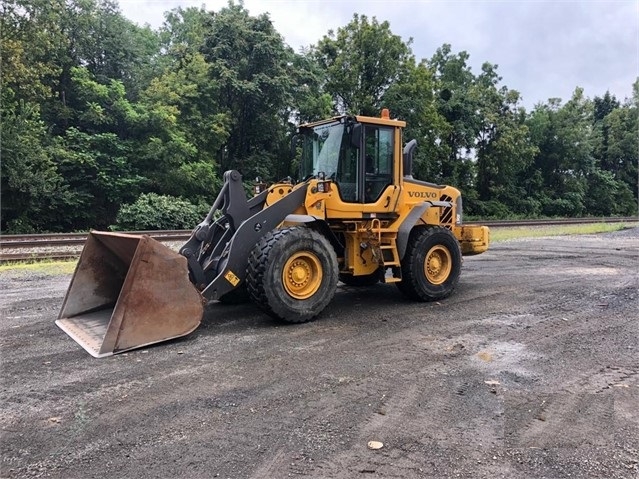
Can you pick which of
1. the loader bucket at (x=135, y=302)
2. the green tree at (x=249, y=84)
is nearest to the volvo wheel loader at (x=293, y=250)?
the loader bucket at (x=135, y=302)

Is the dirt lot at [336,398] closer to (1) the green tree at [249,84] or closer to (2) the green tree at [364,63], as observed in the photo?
(1) the green tree at [249,84]

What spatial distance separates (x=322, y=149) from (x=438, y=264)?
249 cm

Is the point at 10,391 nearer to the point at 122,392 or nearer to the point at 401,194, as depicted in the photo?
the point at 122,392

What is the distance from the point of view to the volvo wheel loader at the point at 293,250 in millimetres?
4906

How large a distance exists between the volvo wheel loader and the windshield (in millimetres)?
17

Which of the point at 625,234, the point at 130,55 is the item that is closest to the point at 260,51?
the point at 130,55

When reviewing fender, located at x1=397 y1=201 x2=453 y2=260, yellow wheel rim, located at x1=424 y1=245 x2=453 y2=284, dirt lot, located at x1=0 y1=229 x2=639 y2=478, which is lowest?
dirt lot, located at x1=0 y1=229 x2=639 y2=478

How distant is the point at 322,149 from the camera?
6.98 m

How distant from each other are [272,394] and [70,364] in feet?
6.50

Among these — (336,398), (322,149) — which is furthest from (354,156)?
(336,398)


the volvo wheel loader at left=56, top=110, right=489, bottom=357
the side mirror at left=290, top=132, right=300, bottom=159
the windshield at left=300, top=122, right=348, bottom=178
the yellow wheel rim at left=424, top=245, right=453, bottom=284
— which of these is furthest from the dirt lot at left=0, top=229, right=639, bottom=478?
the side mirror at left=290, top=132, right=300, bottom=159

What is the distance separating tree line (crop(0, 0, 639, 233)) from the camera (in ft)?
67.5

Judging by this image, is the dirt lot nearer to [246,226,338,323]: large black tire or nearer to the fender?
[246,226,338,323]: large black tire

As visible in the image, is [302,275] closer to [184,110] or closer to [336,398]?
[336,398]
